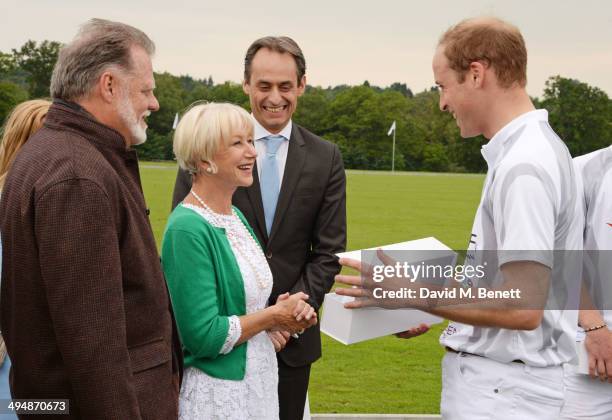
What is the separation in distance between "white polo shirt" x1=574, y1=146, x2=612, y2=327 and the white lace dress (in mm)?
1716

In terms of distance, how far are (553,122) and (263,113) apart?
101127mm

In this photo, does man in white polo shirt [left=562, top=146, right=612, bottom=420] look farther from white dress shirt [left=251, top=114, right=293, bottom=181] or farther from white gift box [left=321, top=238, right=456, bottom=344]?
white dress shirt [left=251, top=114, right=293, bottom=181]

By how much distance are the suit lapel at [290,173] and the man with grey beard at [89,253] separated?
145cm

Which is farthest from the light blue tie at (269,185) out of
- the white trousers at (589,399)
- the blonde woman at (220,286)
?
the white trousers at (589,399)

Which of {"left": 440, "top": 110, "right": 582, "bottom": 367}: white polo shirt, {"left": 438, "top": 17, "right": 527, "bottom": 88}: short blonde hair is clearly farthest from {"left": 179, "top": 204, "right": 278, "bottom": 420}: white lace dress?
{"left": 438, "top": 17, "right": 527, "bottom": 88}: short blonde hair

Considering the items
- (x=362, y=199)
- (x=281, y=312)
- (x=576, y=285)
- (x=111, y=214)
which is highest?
(x=111, y=214)

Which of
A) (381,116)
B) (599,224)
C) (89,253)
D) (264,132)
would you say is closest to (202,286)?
(89,253)

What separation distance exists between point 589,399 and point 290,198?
6.43ft

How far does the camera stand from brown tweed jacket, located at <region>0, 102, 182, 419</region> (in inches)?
94.3

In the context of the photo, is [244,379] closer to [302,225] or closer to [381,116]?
[302,225]

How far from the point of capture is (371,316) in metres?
3.01

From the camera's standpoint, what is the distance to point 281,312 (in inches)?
134

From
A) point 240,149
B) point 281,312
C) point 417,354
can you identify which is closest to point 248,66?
point 240,149

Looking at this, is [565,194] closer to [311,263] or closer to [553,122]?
[311,263]
